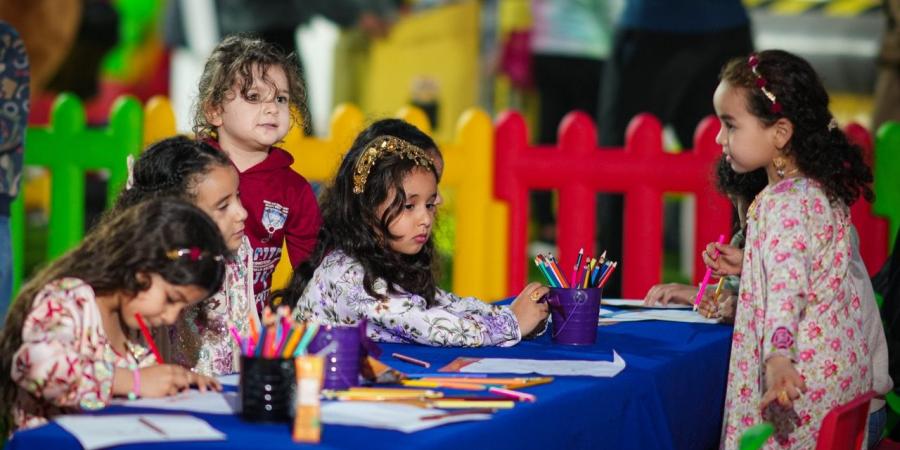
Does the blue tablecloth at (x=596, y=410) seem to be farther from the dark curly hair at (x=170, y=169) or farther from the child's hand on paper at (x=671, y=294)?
the dark curly hair at (x=170, y=169)

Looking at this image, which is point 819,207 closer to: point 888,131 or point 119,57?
point 888,131

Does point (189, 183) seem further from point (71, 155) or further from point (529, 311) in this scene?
point (71, 155)

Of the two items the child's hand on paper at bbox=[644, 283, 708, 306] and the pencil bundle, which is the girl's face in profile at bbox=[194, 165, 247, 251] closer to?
the pencil bundle

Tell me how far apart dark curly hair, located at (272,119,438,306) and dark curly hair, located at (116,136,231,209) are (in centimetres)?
41

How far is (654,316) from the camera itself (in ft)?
12.0

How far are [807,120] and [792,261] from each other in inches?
14.8

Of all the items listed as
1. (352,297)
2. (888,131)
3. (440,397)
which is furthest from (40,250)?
(440,397)

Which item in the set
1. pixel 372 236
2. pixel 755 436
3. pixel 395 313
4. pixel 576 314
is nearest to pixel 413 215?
pixel 372 236

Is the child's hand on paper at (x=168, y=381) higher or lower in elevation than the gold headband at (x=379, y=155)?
lower

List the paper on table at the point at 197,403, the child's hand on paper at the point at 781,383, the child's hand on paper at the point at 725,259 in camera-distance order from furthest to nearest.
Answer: the child's hand on paper at the point at 725,259 → the child's hand on paper at the point at 781,383 → the paper on table at the point at 197,403

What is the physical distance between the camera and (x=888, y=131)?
5703mm

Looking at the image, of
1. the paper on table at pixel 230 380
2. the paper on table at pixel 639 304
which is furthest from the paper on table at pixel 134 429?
the paper on table at pixel 639 304

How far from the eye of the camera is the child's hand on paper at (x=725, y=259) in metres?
3.39

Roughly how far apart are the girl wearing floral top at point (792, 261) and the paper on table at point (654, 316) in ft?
1.47
